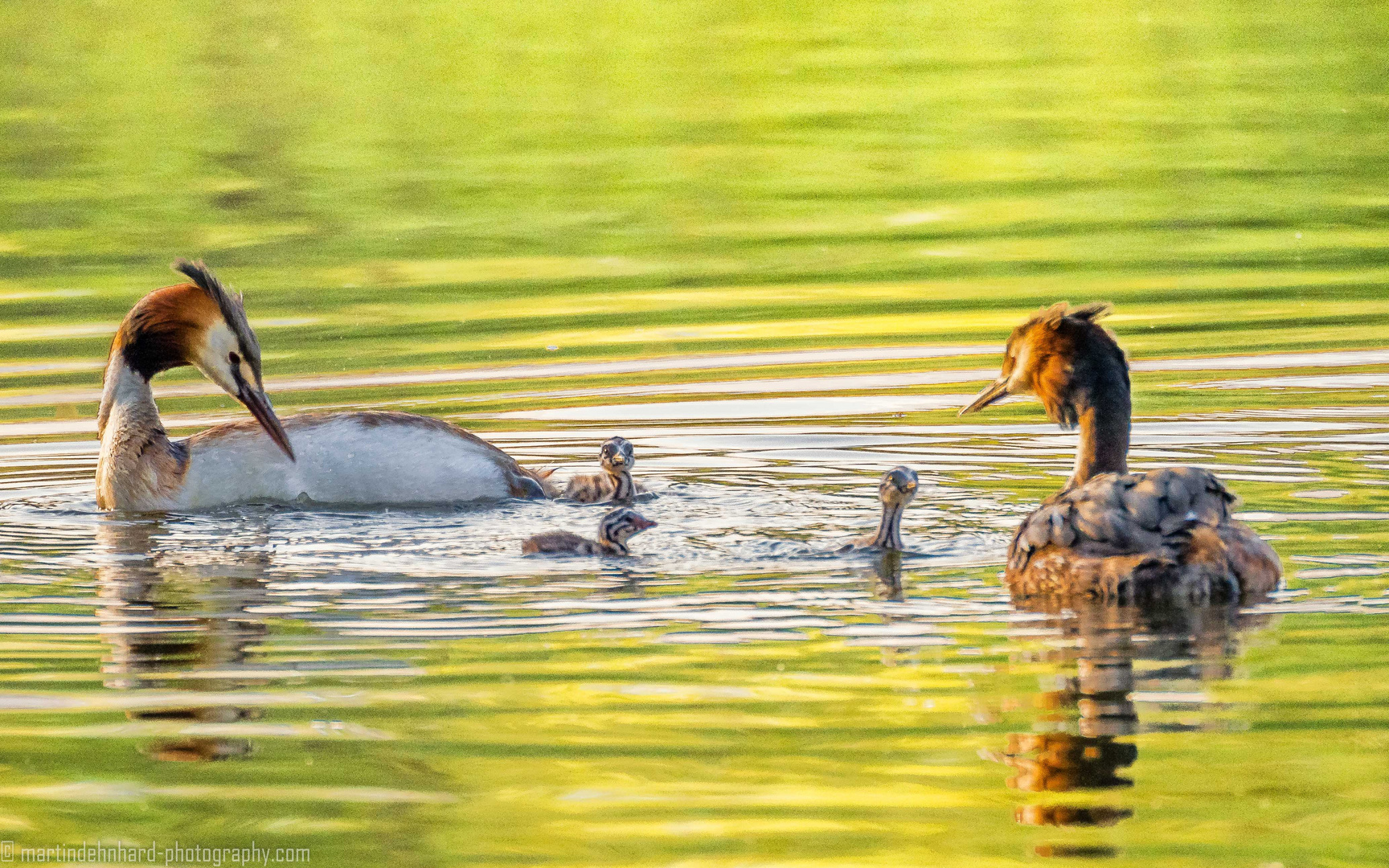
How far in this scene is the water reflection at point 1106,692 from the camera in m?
6.26

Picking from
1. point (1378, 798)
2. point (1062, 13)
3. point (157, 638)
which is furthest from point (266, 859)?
point (1062, 13)

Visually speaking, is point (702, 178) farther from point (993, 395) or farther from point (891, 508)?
point (891, 508)

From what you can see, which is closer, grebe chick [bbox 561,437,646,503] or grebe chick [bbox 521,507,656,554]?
grebe chick [bbox 521,507,656,554]

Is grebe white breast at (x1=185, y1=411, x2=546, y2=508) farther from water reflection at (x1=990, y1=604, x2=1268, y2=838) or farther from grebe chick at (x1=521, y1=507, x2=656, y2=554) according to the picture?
water reflection at (x1=990, y1=604, x2=1268, y2=838)

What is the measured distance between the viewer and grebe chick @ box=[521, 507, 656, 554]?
9.13 metres

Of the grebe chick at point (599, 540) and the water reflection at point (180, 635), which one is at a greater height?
the grebe chick at point (599, 540)

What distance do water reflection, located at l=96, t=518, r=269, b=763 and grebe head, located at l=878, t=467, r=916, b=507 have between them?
7.81 ft

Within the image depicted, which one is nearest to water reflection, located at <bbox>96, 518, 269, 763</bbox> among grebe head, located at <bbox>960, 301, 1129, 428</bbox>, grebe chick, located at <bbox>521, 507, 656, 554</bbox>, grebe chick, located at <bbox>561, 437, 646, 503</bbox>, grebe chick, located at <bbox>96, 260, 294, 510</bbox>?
grebe chick, located at <bbox>96, 260, 294, 510</bbox>

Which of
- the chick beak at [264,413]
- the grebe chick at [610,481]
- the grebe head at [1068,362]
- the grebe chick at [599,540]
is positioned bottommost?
the grebe chick at [599,540]

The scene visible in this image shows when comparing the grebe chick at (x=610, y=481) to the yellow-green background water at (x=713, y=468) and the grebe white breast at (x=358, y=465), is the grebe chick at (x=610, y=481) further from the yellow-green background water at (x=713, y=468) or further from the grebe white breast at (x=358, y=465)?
the grebe white breast at (x=358, y=465)

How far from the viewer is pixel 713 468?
1077 cm

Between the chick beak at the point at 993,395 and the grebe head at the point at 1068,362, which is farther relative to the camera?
the chick beak at the point at 993,395

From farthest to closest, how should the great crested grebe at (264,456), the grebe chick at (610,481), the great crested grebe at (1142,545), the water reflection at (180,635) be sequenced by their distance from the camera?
the great crested grebe at (264,456) → the grebe chick at (610,481) → the great crested grebe at (1142,545) → the water reflection at (180,635)

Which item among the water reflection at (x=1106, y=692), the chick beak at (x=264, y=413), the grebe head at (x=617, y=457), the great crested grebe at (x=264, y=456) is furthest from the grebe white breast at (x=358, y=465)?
the water reflection at (x=1106, y=692)
